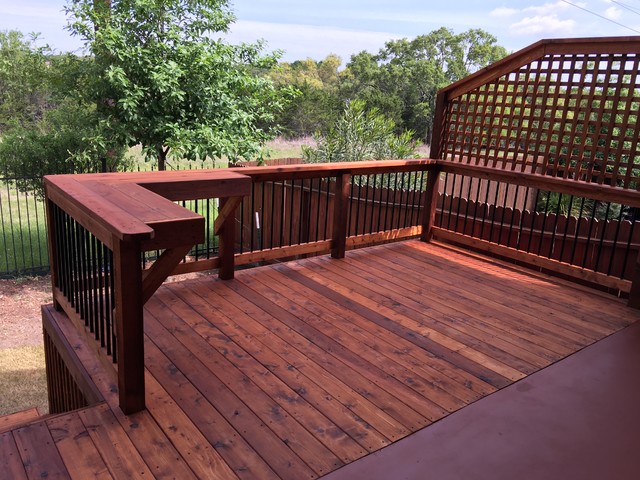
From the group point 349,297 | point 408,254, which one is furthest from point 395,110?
point 349,297

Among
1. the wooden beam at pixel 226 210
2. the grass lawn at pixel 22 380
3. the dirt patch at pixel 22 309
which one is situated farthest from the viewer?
the dirt patch at pixel 22 309

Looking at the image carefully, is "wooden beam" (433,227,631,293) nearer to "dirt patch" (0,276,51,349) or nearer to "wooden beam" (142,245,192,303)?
"wooden beam" (142,245,192,303)

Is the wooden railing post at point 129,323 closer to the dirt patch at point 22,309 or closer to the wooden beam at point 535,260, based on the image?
the wooden beam at point 535,260

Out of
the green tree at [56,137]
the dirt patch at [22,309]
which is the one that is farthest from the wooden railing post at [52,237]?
the green tree at [56,137]

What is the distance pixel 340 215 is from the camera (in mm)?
4297

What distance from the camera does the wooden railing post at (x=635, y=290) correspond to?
141 inches

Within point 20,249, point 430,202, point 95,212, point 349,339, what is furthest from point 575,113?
point 20,249

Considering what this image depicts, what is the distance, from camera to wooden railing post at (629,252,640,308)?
3582 mm

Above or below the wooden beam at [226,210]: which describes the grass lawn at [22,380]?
below

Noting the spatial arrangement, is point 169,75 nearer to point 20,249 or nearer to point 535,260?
point 20,249

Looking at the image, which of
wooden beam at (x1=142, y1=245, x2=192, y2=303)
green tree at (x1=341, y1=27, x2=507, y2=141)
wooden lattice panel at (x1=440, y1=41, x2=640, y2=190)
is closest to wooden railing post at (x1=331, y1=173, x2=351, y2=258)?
wooden lattice panel at (x1=440, y1=41, x2=640, y2=190)

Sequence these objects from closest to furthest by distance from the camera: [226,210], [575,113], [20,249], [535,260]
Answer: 1. [226,210]
2. [575,113]
3. [535,260]
4. [20,249]

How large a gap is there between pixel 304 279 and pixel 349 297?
1.48ft

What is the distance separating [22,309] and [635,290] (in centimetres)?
668
